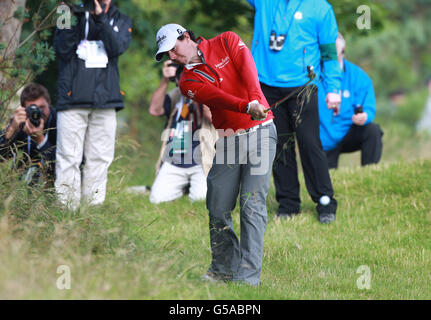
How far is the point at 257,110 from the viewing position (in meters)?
4.50

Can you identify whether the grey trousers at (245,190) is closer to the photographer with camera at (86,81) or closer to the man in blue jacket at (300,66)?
the man in blue jacket at (300,66)

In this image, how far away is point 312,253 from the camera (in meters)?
5.97

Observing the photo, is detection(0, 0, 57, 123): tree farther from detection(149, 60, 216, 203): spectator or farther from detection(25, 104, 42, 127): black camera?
detection(149, 60, 216, 203): spectator

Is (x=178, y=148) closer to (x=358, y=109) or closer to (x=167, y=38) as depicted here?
(x=358, y=109)

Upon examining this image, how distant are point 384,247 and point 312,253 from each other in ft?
2.16

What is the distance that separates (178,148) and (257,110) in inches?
147

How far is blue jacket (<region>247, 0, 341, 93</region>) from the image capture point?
21.4ft

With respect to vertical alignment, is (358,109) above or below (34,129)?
above

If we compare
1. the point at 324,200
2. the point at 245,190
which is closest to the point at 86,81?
the point at 245,190

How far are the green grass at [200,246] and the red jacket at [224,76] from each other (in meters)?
1.08

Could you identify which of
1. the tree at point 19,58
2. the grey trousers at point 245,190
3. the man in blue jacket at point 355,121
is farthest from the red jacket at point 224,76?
the man in blue jacket at point 355,121

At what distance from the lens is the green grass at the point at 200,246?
3982 millimetres

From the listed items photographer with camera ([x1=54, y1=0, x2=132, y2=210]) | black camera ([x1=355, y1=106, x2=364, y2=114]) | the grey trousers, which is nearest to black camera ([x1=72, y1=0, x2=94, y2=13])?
photographer with camera ([x1=54, y1=0, x2=132, y2=210])

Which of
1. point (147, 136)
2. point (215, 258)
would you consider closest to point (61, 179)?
point (215, 258)
